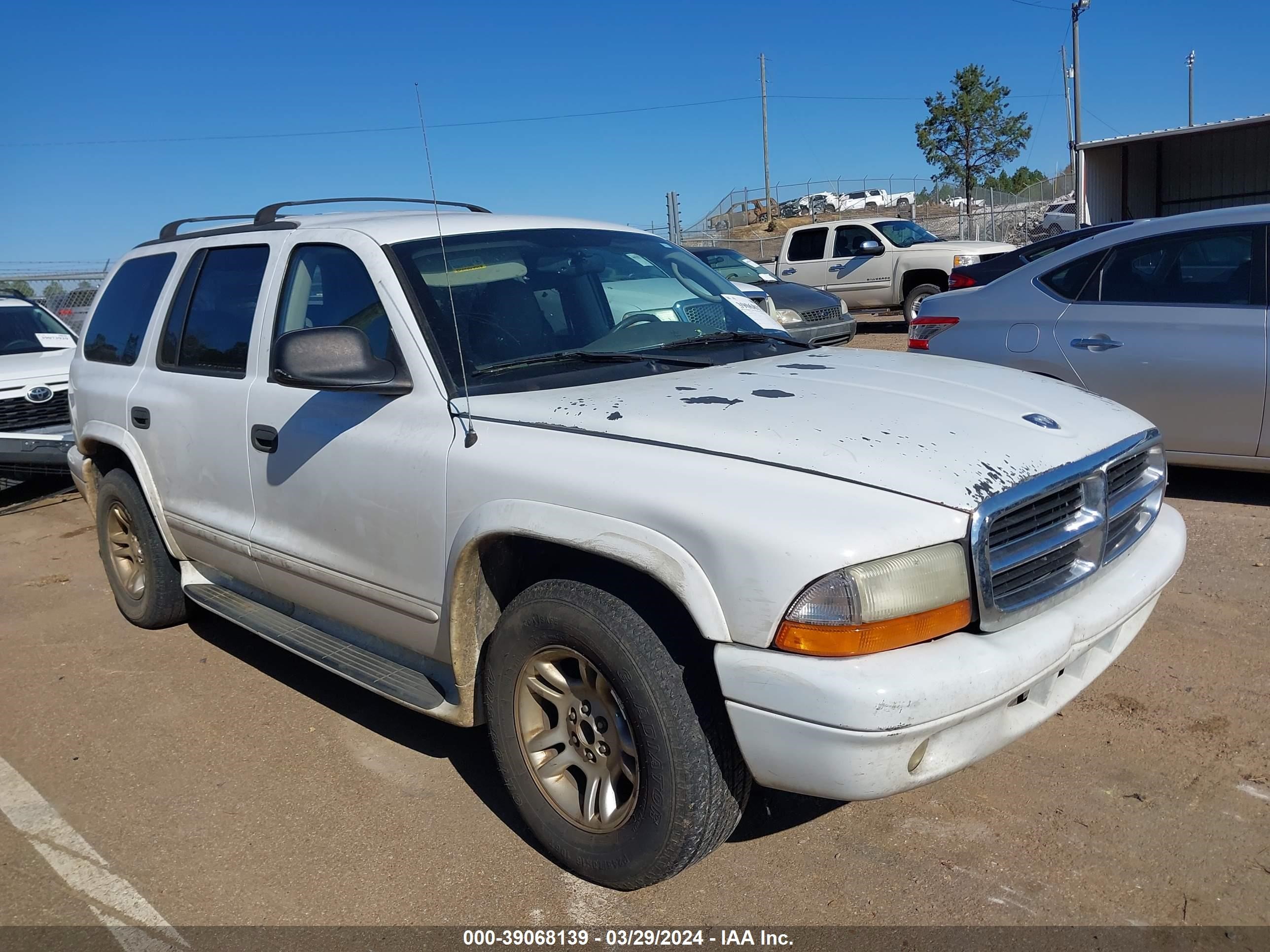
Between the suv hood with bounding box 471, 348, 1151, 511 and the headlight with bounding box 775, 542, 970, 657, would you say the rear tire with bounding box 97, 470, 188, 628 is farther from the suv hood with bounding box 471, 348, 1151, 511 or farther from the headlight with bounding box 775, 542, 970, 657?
the headlight with bounding box 775, 542, 970, 657

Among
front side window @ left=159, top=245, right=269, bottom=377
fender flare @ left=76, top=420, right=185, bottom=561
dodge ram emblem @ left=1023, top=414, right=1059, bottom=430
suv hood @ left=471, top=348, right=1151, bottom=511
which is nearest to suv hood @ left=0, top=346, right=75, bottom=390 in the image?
fender flare @ left=76, top=420, right=185, bottom=561

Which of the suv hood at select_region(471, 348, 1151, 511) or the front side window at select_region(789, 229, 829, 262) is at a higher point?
the front side window at select_region(789, 229, 829, 262)

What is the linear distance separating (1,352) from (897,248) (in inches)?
465

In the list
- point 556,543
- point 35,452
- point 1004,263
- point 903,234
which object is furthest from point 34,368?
point 903,234

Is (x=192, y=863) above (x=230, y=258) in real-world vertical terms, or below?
below

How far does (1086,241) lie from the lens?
250 inches

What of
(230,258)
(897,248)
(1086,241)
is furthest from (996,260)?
(230,258)

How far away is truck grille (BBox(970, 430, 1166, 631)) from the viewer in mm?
2436

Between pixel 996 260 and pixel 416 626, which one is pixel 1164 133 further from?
pixel 416 626

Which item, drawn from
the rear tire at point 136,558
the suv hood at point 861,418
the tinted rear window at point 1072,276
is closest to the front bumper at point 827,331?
the tinted rear window at point 1072,276

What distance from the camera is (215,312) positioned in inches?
169

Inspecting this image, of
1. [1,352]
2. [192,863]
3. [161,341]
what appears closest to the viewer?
[192,863]

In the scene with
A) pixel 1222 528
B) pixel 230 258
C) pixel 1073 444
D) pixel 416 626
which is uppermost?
pixel 230 258

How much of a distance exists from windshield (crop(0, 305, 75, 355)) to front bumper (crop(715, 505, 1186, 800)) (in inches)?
354
